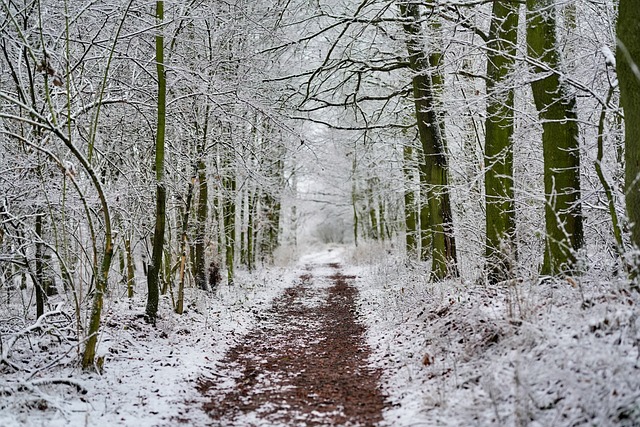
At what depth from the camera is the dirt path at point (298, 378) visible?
4504 millimetres

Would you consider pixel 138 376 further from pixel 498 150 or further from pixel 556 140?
pixel 498 150

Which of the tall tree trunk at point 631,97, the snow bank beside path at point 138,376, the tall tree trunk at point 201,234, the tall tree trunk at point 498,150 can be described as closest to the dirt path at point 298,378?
the snow bank beside path at point 138,376

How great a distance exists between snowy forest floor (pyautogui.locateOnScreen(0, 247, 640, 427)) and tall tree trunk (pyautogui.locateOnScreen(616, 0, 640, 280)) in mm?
738

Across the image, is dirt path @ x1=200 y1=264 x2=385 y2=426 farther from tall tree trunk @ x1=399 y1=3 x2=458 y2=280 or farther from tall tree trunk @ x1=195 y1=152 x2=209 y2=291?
tall tree trunk @ x1=195 y1=152 x2=209 y2=291

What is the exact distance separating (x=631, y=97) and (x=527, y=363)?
263 cm

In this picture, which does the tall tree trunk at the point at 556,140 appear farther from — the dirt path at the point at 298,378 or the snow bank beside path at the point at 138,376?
the snow bank beside path at the point at 138,376

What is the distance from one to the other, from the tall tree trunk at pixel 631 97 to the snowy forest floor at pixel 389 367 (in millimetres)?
738

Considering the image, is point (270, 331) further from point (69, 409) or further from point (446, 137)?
point (446, 137)

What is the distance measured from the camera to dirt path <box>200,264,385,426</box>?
14.8ft

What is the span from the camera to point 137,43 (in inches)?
328

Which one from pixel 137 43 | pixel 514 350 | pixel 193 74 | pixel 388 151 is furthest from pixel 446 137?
pixel 514 350

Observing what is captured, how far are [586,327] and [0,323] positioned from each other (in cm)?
756

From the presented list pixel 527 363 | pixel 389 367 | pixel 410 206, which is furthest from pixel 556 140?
pixel 410 206

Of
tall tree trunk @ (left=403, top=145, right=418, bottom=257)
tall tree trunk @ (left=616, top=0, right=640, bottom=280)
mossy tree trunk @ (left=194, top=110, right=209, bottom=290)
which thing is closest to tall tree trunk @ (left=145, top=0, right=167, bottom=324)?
mossy tree trunk @ (left=194, top=110, right=209, bottom=290)
